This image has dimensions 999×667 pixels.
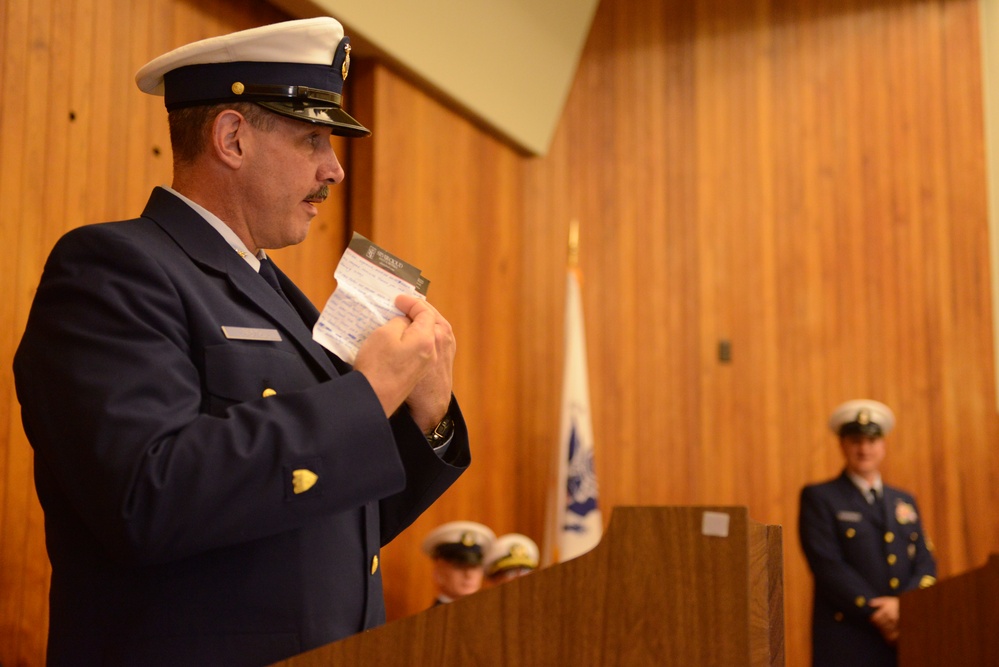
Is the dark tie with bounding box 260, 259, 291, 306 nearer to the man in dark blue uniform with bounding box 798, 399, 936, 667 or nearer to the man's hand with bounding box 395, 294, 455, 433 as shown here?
the man's hand with bounding box 395, 294, 455, 433

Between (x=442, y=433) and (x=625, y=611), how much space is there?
0.62 metres

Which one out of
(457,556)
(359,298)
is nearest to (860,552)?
(457,556)

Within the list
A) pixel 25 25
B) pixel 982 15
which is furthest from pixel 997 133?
pixel 25 25

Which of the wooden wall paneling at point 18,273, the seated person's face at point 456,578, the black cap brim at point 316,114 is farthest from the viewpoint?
the seated person's face at point 456,578

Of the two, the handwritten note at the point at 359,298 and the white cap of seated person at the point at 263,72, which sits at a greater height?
the white cap of seated person at the point at 263,72

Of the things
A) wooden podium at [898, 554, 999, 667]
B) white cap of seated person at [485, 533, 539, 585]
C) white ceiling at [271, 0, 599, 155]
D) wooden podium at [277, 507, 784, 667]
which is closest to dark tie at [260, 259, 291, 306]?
wooden podium at [277, 507, 784, 667]

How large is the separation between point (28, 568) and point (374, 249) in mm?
2096

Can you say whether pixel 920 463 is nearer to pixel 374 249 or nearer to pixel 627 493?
pixel 627 493

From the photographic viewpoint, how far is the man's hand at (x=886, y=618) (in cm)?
428

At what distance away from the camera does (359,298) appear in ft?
4.83

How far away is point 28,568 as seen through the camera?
3061 millimetres

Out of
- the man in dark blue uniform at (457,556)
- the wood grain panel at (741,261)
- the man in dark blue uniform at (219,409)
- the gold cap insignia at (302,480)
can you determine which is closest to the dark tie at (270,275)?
the man in dark blue uniform at (219,409)

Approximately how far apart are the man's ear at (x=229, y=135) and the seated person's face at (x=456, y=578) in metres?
2.90

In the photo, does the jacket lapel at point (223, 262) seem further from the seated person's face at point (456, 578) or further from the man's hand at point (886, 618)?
the man's hand at point (886, 618)
